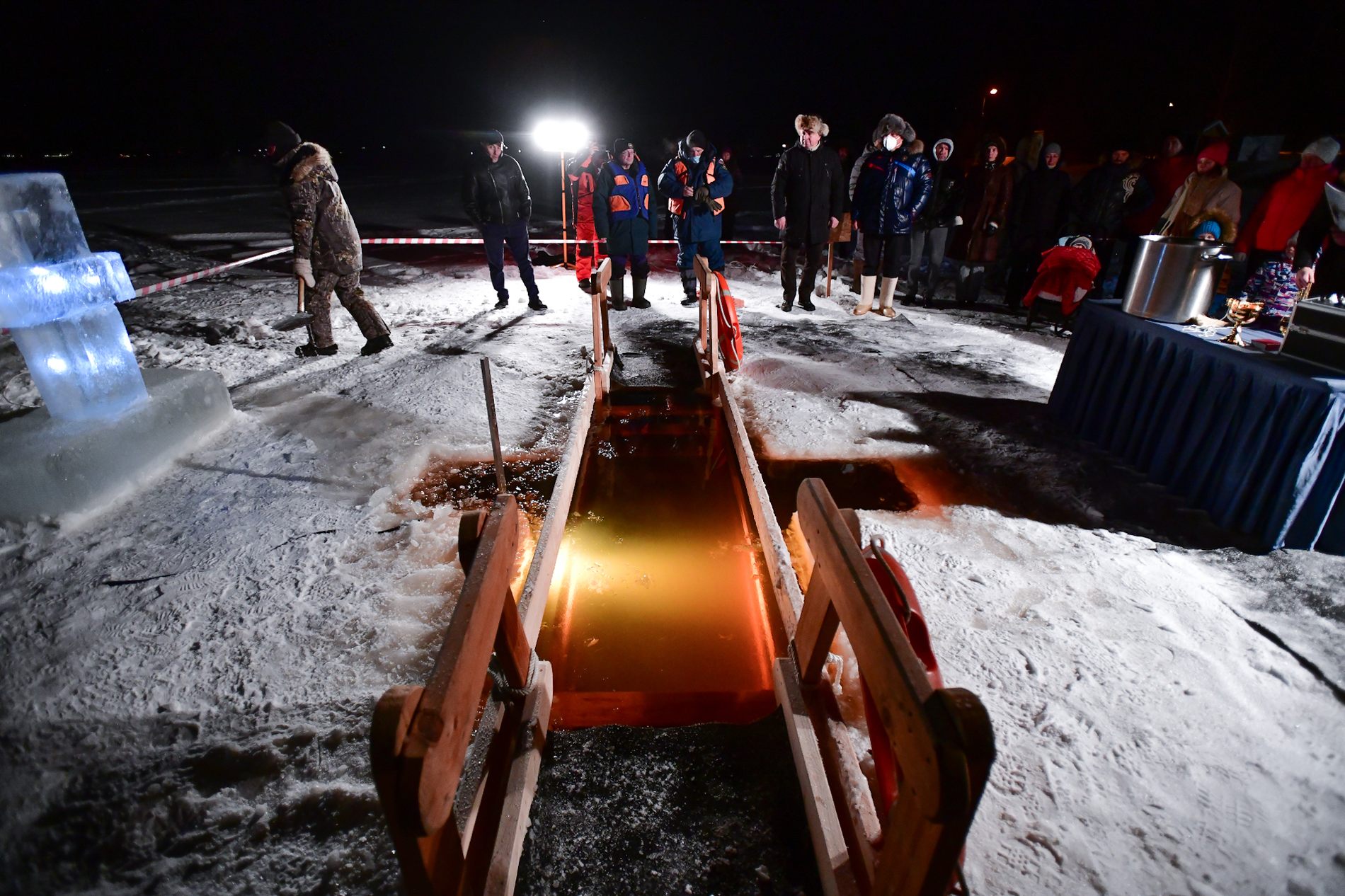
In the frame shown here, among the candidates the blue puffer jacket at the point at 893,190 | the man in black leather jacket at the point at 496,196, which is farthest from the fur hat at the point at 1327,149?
the man in black leather jacket at the point at 496,196

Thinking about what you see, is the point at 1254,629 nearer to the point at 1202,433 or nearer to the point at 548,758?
the point at 1202,433

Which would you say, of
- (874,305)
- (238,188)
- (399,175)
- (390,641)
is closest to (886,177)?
(874,305)

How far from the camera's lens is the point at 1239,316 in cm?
345

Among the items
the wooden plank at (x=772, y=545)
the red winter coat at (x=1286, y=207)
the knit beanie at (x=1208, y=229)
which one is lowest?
the wooden plank at (x=772, y=545)

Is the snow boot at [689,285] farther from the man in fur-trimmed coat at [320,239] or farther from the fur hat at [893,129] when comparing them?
the man in fur-trimmed coat at [320,239]

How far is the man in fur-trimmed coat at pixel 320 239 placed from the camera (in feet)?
17.5

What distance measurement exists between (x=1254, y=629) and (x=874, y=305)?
6535mm

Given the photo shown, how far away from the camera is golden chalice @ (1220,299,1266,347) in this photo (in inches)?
133

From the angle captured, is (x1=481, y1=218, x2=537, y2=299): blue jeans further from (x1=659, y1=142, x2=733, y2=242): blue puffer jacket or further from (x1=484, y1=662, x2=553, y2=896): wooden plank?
(x1=484, y1=662, x2=553, y2=896): wooden plank

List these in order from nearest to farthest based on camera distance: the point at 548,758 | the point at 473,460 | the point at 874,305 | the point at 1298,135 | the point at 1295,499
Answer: the point at 548,758 < the point at 1295,499 < the point at 473,460 < the point at 874,305 < the point at 1298,135

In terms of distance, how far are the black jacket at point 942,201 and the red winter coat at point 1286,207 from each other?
309 centimetres

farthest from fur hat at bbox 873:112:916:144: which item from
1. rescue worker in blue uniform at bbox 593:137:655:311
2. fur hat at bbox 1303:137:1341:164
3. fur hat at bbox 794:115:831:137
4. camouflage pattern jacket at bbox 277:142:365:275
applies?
camouflage pattern jacket at bbox 277:142:365:275

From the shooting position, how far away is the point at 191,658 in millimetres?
2543

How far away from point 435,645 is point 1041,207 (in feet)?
27.1
